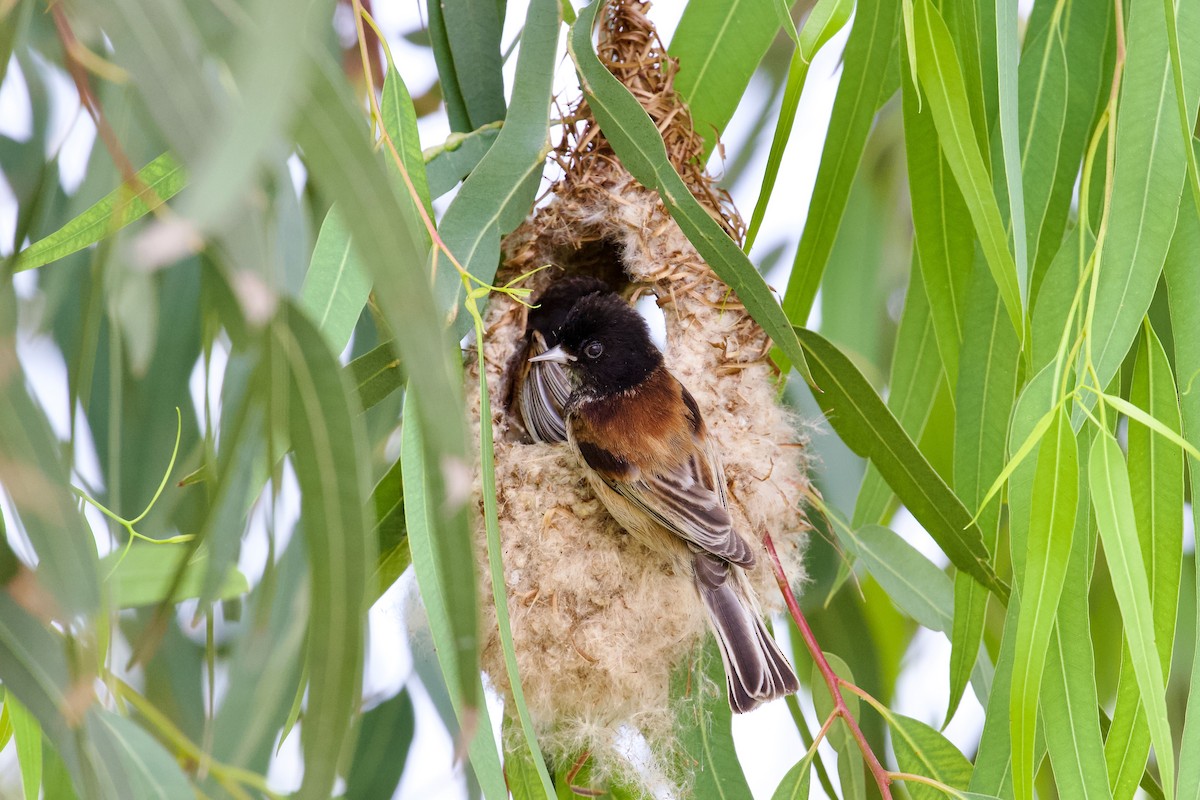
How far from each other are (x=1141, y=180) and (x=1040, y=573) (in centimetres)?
54

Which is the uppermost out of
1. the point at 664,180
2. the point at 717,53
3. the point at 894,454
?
the point at 717,53

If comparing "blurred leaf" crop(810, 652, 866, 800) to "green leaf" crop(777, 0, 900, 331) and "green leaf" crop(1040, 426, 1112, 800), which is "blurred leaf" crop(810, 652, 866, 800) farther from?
"green leaf" crop(777, 0, 900, 331)

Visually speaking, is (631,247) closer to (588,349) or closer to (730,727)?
(588,349)

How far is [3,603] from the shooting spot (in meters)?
1.19

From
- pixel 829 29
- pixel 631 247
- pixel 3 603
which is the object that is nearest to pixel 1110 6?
pixel 829 29

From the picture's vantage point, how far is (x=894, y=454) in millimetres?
1890

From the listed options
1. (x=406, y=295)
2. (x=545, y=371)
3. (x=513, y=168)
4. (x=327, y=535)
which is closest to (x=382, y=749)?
(x=545, y=371)

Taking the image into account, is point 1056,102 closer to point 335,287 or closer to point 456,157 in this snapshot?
point 456,157

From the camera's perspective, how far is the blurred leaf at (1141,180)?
1.50 meters

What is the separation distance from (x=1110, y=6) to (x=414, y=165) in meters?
1.16

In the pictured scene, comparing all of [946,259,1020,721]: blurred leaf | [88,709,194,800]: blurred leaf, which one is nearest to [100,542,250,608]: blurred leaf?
[88,709,194,800]: blurred leaf

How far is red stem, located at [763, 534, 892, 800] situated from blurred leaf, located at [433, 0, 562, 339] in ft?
2.22

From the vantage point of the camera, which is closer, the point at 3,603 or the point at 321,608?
the point at 321,608

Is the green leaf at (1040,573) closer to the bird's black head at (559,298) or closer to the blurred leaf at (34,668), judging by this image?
the blurred leaf at (34,668)
